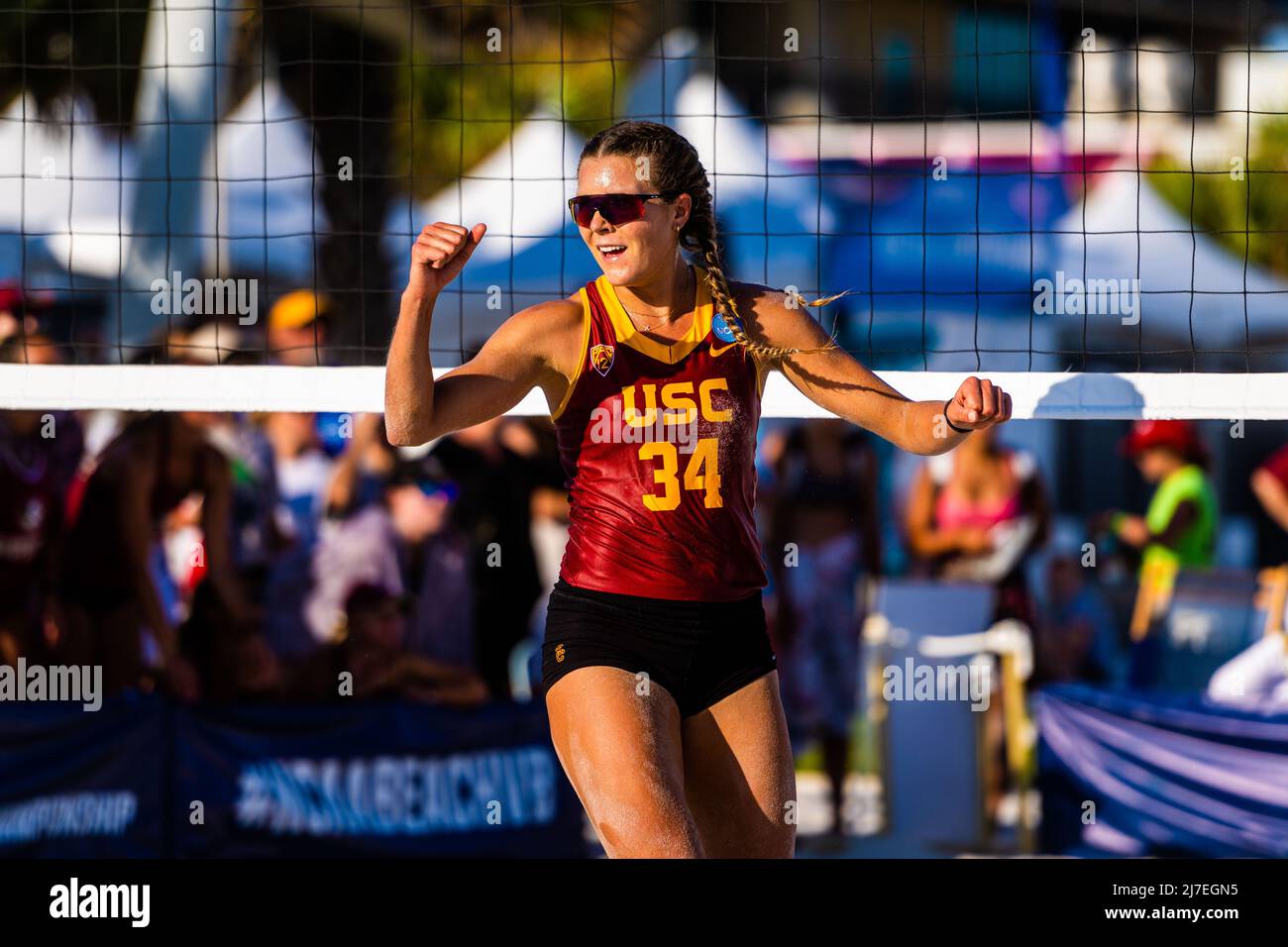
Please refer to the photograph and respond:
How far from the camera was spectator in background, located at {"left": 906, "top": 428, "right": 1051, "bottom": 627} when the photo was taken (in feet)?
26.1

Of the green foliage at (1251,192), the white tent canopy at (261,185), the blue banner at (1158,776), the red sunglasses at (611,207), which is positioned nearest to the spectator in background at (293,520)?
the white tent canopy at (261,185)

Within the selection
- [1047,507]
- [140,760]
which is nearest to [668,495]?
[140,760]

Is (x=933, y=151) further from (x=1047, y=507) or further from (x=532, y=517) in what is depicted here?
(x=532, y=517)

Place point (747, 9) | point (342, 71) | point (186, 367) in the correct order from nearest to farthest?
point (186, 367) < point (342, 71) < point (747, 9)

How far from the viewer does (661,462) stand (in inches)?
137

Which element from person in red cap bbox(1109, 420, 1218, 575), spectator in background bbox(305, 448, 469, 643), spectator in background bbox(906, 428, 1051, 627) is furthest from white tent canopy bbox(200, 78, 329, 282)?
person in red cap bbox(1109, 420, 1218, 575)

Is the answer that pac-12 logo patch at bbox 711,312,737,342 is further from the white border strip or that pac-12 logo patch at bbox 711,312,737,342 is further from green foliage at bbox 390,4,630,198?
green foliage at bbox 390,4,630,198

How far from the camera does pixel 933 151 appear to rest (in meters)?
13.8

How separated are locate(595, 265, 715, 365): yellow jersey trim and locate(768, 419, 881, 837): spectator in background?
13.0 feet

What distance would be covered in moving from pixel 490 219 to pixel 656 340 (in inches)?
228

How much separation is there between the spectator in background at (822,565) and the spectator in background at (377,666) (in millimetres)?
1594

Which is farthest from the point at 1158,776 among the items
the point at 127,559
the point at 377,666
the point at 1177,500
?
the point at 127,559

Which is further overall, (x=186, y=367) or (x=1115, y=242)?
(x=1115, y=242)
